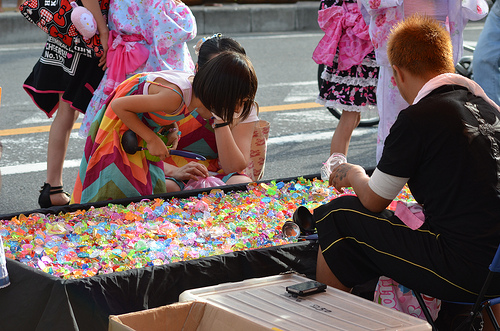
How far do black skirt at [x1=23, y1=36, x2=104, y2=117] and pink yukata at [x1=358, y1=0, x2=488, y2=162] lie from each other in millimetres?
1551

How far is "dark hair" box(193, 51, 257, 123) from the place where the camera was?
120 inches

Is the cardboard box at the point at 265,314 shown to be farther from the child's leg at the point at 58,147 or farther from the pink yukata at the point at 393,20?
the child's leg at the point at 58,147

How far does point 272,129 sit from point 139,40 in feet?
7.56

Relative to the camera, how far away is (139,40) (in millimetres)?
4020

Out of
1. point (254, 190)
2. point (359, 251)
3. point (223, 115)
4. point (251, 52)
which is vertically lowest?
point (251, 52)

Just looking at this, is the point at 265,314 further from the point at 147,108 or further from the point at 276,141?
the point at 276,141

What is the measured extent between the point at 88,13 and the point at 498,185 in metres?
2.50

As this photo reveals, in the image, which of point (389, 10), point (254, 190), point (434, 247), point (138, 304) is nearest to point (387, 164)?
point (434, 247)

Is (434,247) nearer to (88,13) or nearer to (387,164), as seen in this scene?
(387,164)

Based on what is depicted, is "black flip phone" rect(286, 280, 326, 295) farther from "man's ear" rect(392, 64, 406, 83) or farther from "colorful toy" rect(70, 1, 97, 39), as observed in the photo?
"colorful toy" rect(70, 1, 97, 39)

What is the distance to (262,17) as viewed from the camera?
1141 centimetres

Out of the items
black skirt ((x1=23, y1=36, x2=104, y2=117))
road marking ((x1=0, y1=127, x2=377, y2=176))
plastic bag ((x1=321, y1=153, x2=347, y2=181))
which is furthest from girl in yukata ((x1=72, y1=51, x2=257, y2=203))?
road marking ((x1=0, y1=127, x2=377, y2=176))

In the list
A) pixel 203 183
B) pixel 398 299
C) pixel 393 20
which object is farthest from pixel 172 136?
pixel 398 299

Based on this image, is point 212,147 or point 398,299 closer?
point 398,299
